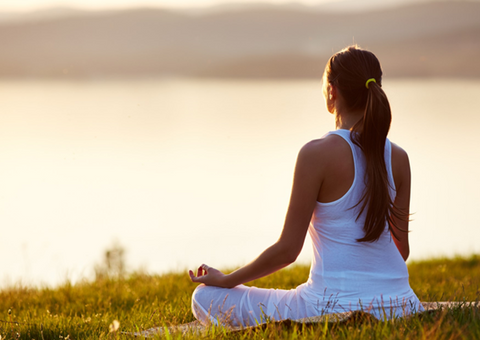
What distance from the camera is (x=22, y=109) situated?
3028cm

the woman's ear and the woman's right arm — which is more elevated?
the woman's ear

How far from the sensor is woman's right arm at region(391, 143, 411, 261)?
323 centimetres

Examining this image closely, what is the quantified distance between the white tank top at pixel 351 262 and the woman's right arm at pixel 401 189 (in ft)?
1.04

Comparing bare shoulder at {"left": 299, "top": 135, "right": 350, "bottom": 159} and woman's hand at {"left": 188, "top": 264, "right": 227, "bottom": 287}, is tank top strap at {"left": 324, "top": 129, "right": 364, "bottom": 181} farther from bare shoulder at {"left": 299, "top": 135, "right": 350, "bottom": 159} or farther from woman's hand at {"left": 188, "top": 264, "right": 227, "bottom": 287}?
woman's hand at {"left": 188, "top": 264, "right": 227, "bottom": 287}

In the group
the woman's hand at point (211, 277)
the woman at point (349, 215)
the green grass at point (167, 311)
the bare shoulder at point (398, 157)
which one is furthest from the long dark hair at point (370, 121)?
the woman's hand at point (211, 277)

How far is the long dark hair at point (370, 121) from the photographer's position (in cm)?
292

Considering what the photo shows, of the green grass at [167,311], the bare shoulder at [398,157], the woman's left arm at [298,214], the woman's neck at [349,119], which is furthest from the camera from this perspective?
the bare shoulder at [398,157]

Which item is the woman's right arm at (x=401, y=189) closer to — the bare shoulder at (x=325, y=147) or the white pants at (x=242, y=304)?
the bare shoulder at (x=325, y=147)

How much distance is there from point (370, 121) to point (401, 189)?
0.65 metres

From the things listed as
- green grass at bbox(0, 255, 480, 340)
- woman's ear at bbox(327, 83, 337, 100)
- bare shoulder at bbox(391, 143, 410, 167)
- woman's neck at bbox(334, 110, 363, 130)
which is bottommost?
green grass at bbox(0, 255, 480, 340)

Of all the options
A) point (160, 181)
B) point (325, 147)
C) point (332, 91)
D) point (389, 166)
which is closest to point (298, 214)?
point (325, 147)

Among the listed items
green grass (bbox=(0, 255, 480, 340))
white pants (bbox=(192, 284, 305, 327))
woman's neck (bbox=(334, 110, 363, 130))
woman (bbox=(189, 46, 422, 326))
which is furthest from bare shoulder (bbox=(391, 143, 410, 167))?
white pants (bbox=(192, 284, 305, 327))

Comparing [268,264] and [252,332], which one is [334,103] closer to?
[268,264]

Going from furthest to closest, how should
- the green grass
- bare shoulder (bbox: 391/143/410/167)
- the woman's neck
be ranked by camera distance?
bare shoulder (bbox: 391/143/410/167) < the woman's neck < the green grass
